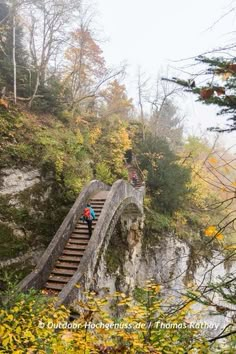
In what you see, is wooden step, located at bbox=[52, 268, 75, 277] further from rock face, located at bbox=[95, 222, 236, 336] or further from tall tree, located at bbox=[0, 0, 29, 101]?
tall tree, located at bbox=[0, 0, 29, 101]

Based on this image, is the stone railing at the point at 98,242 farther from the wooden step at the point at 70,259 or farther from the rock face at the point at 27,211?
the rock face at the point at 27,211

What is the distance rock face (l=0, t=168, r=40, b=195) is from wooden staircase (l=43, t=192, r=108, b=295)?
2544mm

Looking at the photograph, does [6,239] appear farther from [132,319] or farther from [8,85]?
[8,85]

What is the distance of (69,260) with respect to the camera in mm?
9750

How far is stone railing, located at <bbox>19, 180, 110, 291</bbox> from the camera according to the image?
27.7ft

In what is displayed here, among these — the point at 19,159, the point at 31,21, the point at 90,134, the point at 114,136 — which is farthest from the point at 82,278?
the point at 31,21

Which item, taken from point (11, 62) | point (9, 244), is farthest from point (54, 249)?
point (11, 62)

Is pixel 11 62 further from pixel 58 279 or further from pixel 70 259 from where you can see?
pixel 58 279

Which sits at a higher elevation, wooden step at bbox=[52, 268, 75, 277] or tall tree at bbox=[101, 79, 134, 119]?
tall tree at bbox=[101, 79, 134, 119]

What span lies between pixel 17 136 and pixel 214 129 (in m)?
11.1

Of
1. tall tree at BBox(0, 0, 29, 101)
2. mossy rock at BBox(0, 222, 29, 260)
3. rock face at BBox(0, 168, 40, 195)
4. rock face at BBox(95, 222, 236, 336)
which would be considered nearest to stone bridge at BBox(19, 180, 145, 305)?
mossy rock at BBox(0, 222, 29, 260)

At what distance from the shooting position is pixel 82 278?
877 centimetres

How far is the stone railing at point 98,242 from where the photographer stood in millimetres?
8086

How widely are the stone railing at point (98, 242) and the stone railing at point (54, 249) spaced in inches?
38.7
